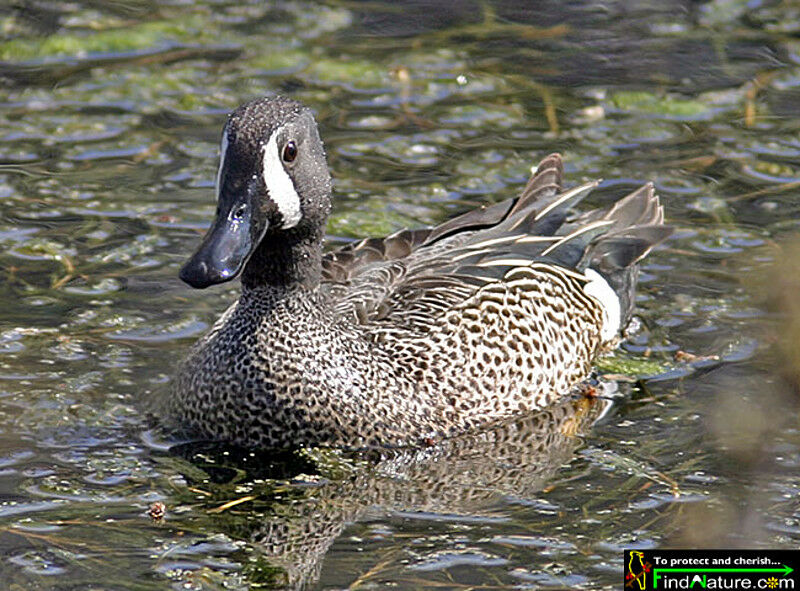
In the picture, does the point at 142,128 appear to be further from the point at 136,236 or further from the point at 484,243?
the point at 484,243

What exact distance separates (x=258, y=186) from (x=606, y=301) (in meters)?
2.39

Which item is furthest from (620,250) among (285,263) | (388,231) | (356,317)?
(285,263)

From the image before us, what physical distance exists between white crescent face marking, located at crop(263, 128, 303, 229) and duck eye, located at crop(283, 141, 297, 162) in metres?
0.04

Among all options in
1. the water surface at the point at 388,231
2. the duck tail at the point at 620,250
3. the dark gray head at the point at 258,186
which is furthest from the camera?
the duck tail at the point at 620,250

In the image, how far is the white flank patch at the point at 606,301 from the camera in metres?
8.28

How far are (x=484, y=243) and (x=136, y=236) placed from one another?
2.28 metres

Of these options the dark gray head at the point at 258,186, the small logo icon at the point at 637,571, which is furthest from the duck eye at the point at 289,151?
the small logo icon at the point at 637,571

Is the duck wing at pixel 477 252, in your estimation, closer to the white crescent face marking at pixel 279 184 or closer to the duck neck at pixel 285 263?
the duck neck at pixel 285 263

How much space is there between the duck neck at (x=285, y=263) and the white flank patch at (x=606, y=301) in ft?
5.77

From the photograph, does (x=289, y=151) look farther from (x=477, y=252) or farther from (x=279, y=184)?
(x=477, y=252)

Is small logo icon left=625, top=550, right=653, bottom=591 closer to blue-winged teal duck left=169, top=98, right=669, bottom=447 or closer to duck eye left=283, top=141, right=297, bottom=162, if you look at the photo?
blue-winged teal duck left=169, top=98, right=669, bottom=447

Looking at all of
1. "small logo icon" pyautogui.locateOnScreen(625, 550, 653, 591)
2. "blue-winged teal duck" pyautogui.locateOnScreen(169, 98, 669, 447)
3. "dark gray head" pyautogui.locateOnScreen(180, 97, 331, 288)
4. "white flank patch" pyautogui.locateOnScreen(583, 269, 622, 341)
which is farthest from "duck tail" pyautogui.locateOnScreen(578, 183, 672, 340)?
"small logo icon" pyautogui.locateOnScreen(625, 550, 653, 591)

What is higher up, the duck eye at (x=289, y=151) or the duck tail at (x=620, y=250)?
the duck eye at (x=289, y=151)

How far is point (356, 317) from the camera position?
7.40 meters
